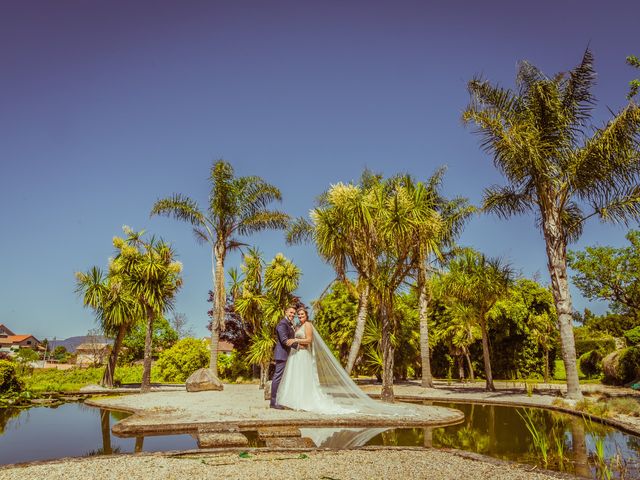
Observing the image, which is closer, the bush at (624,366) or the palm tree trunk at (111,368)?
the bush at (624,366)

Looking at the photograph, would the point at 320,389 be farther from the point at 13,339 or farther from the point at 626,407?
the point at 13,339

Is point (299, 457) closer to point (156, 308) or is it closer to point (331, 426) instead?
point (331, 426)

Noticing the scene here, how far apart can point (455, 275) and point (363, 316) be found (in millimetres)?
4585

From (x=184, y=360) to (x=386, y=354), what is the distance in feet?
63.7

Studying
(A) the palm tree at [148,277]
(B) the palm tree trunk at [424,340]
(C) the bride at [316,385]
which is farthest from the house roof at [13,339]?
(C) the bride at [316,385]

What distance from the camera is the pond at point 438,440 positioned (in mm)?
6590

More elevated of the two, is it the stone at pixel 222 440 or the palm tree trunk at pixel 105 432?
the stone at pixel 222 440

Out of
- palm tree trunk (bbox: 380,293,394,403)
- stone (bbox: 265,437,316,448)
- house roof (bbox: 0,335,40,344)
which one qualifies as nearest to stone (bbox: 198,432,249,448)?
stone (bbox: 265,437,316,448)

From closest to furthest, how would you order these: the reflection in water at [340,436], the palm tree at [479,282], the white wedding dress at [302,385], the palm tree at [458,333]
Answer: the reflection in water at [340,436] → the white wedding dress at [302,385] → the palm tree at [479,282] → the palm tree at [458,333]

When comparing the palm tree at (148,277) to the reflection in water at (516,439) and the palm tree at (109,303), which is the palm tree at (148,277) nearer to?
the palm tree at (109,303)

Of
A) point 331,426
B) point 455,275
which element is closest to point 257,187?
point 455,275

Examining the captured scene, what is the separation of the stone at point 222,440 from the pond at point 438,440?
6.7 inches

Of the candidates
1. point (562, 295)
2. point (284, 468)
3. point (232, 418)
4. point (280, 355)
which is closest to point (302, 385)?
point (280, 355)

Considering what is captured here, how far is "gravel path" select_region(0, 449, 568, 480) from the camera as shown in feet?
17.3
